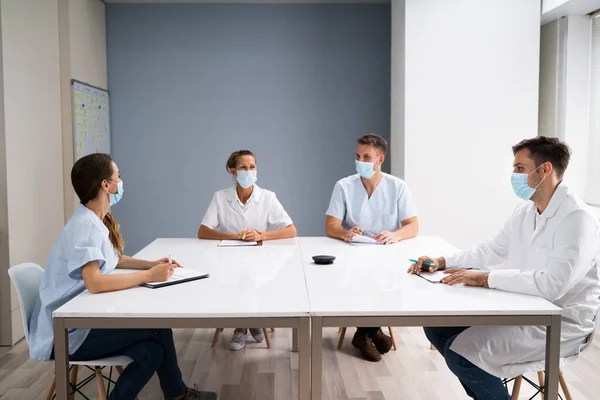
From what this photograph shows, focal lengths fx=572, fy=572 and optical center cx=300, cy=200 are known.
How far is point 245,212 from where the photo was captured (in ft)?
12.6

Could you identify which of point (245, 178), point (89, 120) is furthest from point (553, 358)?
point (89, 120)

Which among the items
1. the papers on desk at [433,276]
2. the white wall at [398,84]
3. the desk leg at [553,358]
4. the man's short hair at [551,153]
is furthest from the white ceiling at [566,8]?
the desk leg at [553,358]

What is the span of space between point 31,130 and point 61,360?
2.50m

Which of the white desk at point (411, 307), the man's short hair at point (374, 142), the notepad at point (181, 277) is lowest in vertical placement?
the white desk at point (411, 307)

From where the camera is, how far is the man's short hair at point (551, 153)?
2334mm

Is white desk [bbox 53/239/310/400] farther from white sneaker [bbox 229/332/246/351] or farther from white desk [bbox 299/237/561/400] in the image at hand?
white sneaker [bbox 229/332/246/351]

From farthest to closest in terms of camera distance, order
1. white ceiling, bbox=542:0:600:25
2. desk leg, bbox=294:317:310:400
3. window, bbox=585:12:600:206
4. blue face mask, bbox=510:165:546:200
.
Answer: window, bbox=585:12:600:206, white ceiling, bbox=542:0:600:25, blue face mask, bbox=510:165:546:200, desk leg, bbox=294:317:310:400

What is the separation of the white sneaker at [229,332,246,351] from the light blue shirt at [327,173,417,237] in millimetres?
989

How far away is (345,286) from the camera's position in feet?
7.71

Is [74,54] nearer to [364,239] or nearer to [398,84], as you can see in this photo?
[398,84]

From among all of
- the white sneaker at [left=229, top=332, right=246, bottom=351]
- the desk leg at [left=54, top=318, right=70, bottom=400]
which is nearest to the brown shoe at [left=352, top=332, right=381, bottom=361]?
the white sneaker at [left=229, top=332, right=246, bottom=351]

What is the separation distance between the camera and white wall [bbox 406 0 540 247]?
176 inches

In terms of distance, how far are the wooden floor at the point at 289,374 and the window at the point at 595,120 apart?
4.43ft

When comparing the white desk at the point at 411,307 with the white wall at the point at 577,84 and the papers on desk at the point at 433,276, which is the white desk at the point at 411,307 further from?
the white wall at the point at 577,84
